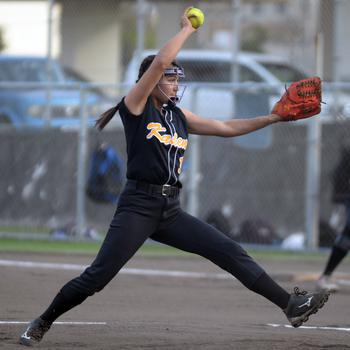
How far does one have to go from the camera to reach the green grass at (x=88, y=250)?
1401 centimetres

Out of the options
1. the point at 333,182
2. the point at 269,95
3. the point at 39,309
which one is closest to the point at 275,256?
the point at 333,182

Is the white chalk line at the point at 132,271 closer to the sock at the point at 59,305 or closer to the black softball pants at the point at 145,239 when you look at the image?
the black softball pants at the point at 145,239

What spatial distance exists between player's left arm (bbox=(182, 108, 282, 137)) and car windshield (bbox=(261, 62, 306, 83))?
11.4m

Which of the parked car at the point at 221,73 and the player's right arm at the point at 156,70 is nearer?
the player's right arm at the point at 156,70

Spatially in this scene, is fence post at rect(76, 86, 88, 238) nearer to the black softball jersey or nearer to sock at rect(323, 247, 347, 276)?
sock at rect(323, 247, 347, 276)

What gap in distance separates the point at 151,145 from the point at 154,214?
487mm

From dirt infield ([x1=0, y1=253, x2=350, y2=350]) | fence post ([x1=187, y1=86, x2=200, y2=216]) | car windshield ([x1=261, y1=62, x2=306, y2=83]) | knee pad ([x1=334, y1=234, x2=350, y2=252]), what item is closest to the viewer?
dirt infield ([x1=0, y1=253, x2=350, y2=350])

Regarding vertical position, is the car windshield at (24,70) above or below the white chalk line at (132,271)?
above

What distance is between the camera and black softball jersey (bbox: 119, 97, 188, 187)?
260 inches

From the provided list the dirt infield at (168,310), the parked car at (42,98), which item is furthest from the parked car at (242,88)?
the dirt infield at (168,310)

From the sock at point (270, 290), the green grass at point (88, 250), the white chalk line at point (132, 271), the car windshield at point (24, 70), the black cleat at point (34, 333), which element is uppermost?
the sock at point (270, 290)

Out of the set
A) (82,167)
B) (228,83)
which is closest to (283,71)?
(228,83)

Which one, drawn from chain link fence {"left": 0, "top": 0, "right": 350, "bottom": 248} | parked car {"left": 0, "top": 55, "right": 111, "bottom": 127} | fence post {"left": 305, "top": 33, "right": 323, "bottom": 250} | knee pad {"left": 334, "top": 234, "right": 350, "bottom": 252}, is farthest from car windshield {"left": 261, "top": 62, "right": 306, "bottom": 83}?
knee pad {"left": 334, "top": 234, "right": 350, "bottom": 252}

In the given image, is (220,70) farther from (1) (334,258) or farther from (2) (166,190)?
(2) (166,190)
